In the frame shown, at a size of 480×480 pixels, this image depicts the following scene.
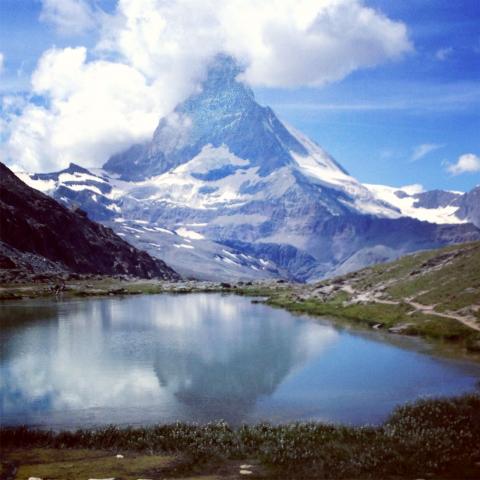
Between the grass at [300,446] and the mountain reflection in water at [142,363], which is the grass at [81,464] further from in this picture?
the mountain reflection in water at [142,363]

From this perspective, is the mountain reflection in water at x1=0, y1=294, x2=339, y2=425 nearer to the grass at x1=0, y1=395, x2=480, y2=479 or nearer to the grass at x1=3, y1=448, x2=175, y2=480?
the grass at x1=0, y1=395, x2=480, y2=479

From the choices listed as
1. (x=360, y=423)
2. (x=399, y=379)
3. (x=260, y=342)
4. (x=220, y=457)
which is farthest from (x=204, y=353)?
(x=220, y=457)

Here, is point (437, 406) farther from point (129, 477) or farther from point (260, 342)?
point (260, 342)

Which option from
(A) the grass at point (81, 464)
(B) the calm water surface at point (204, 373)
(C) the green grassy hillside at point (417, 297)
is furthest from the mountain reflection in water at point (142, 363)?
(C) the green grassy hillside at point (417, 297)

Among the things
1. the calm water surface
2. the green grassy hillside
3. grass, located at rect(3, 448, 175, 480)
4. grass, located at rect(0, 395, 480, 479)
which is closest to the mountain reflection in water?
the calm water surface

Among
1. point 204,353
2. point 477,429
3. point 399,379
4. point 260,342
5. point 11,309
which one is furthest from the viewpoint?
point 11,309
